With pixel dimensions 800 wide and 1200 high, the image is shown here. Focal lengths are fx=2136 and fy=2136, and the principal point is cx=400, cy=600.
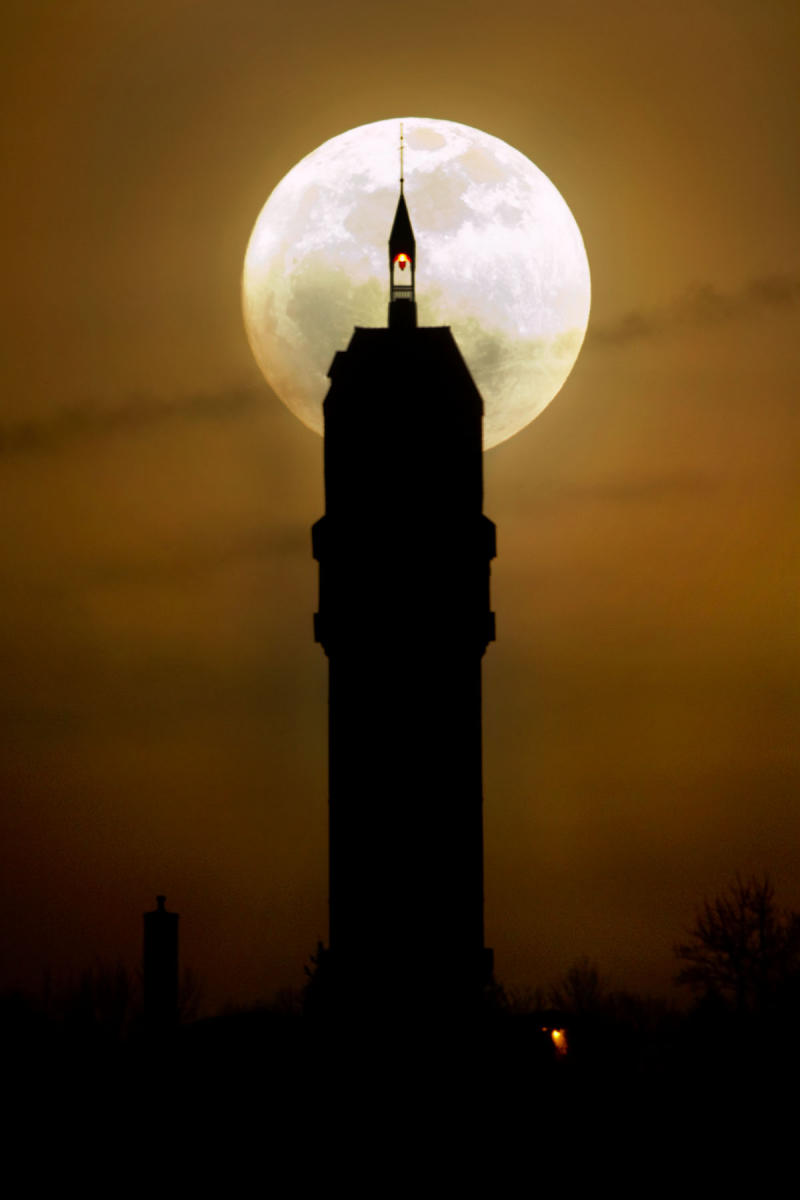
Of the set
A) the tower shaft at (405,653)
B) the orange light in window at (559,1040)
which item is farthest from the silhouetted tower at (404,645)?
the orange light in window at (559,1040)

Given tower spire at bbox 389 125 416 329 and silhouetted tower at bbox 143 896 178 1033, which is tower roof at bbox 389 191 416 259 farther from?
silhouetted tower at bbox 143 896 178 1033

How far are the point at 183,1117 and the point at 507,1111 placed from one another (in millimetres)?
8880

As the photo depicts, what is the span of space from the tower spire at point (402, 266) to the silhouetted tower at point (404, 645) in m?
0.06

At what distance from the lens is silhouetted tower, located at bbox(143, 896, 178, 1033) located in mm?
60375

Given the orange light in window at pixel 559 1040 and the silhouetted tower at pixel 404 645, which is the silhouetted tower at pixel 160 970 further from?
the orange light in window at pixel 559 1040

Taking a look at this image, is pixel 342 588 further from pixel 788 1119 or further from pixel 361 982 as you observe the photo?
pixel 788 1119

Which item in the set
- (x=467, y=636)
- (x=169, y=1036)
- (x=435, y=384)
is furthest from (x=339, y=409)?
(x=169, y=1036)

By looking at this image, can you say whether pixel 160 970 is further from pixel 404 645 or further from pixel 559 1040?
pixel 559 1040

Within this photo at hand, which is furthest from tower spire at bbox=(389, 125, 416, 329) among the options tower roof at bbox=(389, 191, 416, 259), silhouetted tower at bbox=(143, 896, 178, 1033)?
silhouetted tower at bbox=(143, 896, 178, 1033)

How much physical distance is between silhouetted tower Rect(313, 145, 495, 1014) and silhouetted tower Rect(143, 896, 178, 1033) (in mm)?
5615

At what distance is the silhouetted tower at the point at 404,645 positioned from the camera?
216ft

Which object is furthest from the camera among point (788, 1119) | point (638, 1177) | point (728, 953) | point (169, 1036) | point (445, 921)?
point (728, 953)

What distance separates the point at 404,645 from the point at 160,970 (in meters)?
12.9

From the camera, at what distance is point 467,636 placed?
67250mm
